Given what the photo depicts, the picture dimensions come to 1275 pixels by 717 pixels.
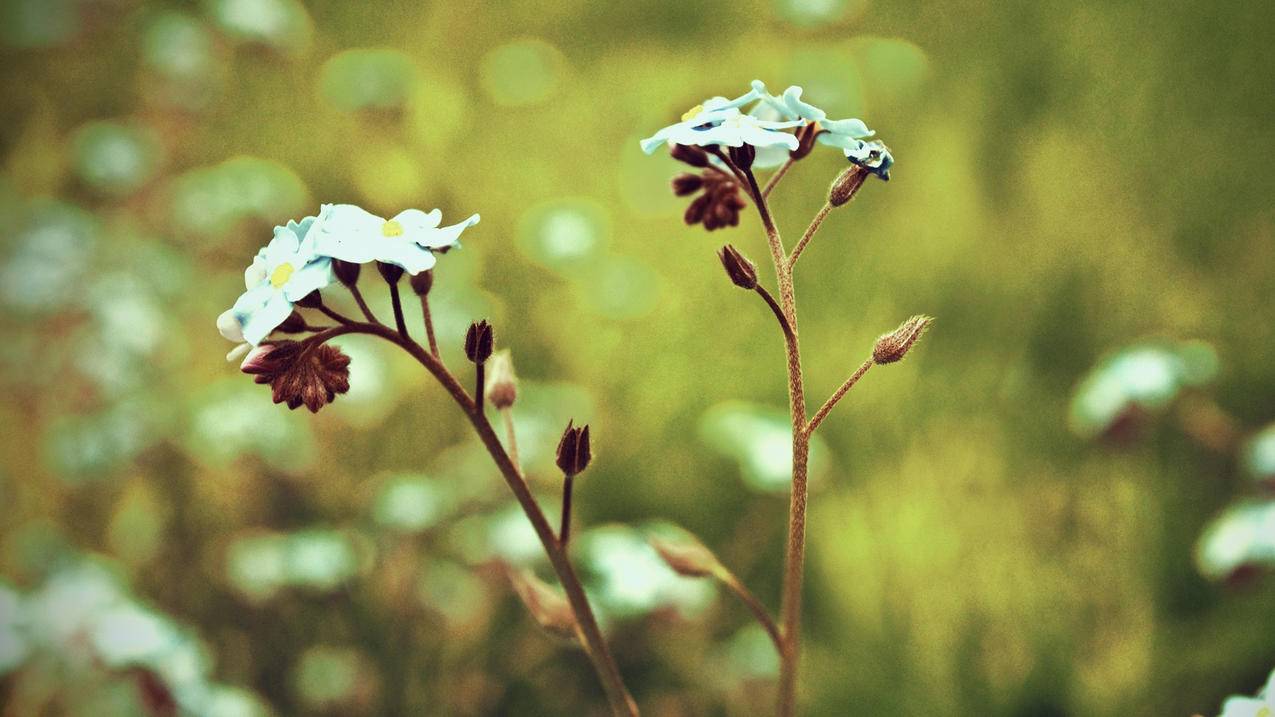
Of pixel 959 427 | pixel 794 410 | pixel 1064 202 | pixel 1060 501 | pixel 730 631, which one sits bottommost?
pixel 794 410

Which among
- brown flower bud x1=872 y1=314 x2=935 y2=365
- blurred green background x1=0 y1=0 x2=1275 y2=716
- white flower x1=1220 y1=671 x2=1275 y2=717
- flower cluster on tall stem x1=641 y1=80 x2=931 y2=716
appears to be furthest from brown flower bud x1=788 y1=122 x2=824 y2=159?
blurred green background x1=0 y1=0 x2=1275 y2=716

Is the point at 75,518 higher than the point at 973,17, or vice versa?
the point at 973,17

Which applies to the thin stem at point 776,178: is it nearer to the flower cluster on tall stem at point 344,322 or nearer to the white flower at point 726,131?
the white flower at point 726,131

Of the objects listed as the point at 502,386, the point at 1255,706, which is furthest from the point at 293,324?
the point at 1255,706

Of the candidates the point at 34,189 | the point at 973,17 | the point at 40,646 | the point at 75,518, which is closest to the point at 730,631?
the point at 40,646

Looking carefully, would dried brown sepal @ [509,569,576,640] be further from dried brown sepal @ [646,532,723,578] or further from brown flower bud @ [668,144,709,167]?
brown flower bud @ [668,144,709,167]

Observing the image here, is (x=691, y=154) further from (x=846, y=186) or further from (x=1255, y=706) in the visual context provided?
(x=1255, y=706)

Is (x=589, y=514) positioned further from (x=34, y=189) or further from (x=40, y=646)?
(x=34, y=189)
